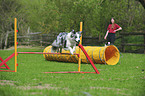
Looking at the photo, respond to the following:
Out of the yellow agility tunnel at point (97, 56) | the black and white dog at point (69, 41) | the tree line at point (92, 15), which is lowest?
the yellow agility tunnel at point (97, 56)

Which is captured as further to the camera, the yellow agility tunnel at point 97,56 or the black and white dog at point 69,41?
the yellow agility tunnel at point 97,56

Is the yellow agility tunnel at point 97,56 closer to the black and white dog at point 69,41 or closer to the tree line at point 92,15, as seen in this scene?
the black and white dog at point 69,41

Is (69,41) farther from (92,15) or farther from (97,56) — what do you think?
(92,15)

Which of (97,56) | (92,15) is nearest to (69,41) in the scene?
(97,56)

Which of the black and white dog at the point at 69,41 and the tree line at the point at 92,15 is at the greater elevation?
the tree line at the point at 92,15

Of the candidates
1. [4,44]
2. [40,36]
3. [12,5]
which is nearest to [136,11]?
[40,36]

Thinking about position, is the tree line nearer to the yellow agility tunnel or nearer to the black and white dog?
the yellow agility tunnel

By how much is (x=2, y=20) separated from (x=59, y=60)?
18.9 meters

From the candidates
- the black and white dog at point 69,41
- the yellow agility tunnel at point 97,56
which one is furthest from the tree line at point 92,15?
the black and white dog at point 69,41

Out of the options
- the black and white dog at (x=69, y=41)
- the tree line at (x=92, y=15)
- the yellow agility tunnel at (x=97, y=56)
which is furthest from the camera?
the tree line at (x=92, y=15)

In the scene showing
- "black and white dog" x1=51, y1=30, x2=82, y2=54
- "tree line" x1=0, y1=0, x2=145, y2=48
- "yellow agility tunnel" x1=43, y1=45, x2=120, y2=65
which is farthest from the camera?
"tree line" x1=0, y1=0, x2=145, y2=48

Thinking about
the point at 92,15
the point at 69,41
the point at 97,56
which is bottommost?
the point at 97,56

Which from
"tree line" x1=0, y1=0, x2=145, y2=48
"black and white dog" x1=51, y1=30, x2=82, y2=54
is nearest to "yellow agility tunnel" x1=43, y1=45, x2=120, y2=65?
"black and white dog" x1=51, y1=30, x2=82, y2=54

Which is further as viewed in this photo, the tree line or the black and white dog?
the tree line
